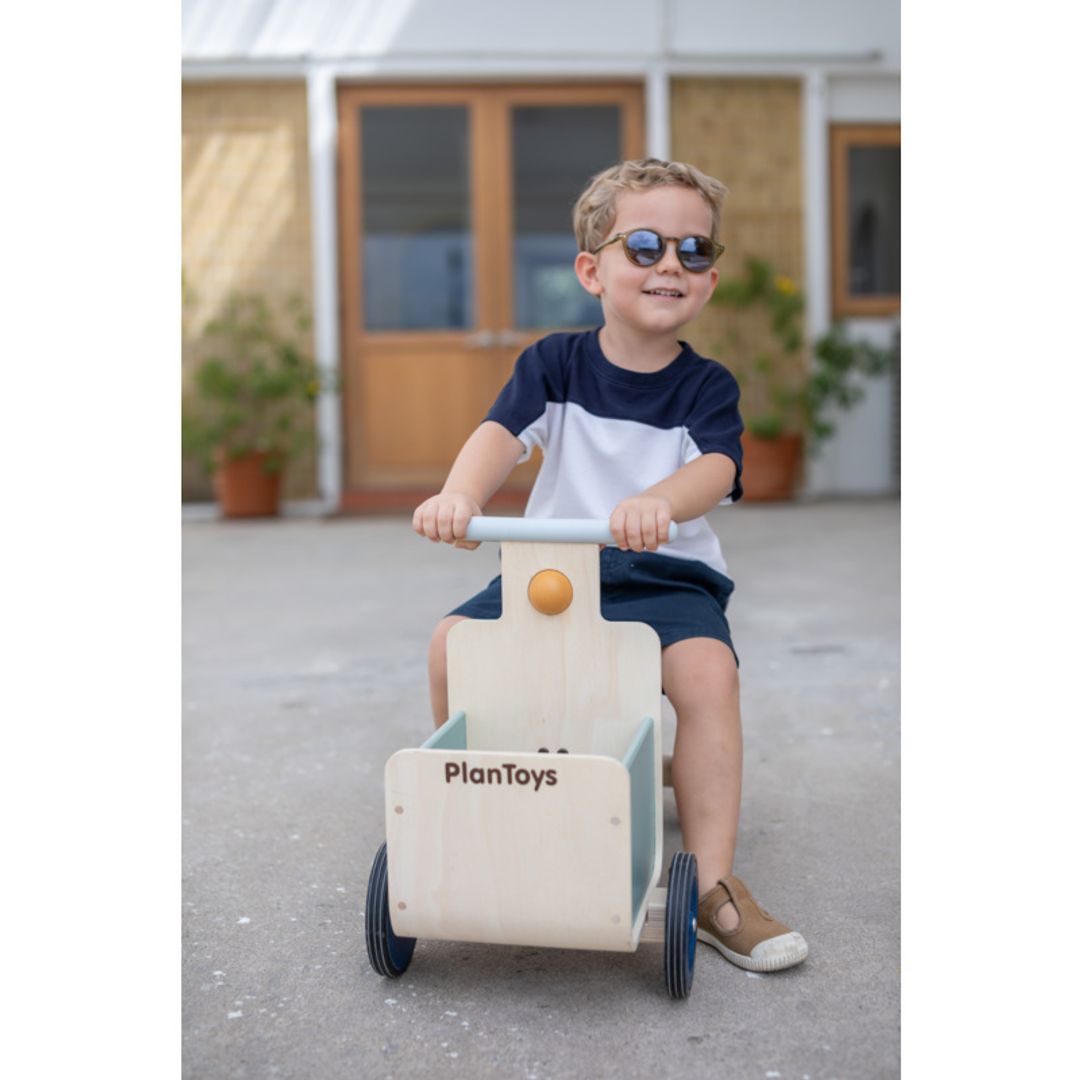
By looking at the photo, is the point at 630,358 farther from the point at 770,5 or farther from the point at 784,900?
the point at 770,5

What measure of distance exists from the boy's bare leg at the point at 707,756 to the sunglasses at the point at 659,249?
493 mm

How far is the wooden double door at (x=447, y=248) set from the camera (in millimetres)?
6488

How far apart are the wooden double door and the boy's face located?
482cm

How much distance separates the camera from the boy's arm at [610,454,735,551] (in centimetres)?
139

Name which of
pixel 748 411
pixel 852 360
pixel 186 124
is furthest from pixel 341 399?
pixel 852 360

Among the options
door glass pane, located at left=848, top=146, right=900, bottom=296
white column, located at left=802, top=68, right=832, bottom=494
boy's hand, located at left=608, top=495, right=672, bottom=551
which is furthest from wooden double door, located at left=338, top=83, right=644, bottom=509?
boy's hand, located at left=608, top=495, right=672, bottom=551

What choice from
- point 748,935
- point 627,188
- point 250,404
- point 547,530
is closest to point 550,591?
point 547,530

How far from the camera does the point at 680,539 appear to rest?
1.78 m

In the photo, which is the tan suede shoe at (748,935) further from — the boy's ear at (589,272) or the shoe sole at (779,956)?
the boy's ear at (589,272)

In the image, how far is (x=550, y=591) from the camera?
4.87 ft

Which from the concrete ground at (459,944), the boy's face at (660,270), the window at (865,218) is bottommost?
the concrete ground at (459,944)

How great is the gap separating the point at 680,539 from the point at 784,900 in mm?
490

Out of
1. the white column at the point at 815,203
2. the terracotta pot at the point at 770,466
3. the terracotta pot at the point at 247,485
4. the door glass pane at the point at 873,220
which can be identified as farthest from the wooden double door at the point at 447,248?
the door glass pane at the point at 873,220
